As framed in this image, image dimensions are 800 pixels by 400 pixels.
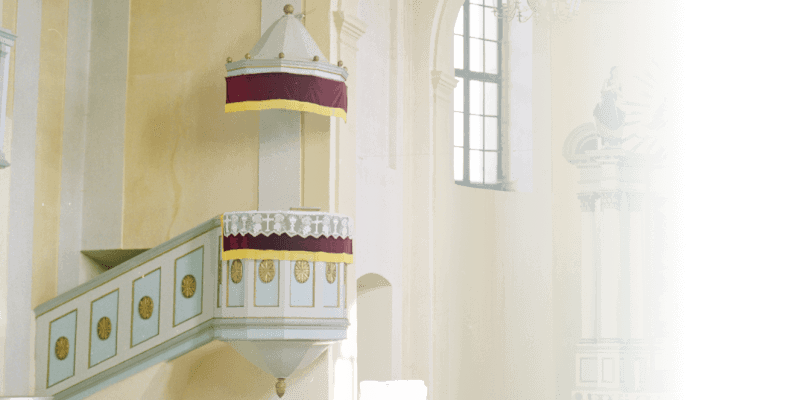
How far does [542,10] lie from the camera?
23.2 ft

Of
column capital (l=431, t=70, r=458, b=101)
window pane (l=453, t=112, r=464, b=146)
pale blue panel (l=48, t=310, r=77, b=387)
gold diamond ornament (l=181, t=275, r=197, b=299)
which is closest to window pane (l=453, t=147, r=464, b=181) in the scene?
window pane (l=453, t=112, r=464, b=146)

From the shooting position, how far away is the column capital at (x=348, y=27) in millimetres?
8672

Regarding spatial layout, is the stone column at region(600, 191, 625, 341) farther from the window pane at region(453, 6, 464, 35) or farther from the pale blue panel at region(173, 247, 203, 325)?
the pale blue panel at region(173, 247, 203, 325)

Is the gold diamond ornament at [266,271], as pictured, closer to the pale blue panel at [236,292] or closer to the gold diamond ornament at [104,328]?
the pale blue panel at [236,292]

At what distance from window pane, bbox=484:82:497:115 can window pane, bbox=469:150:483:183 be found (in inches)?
15.5

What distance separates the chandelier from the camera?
263 inches

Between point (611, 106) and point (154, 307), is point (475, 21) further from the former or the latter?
point (154, 307)

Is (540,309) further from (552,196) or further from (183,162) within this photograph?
(183,162)

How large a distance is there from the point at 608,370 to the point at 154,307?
3648 mm

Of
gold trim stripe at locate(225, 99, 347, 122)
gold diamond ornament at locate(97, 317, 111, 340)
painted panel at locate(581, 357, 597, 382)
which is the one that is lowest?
painted panel at locate(581, 357, 597, 382)

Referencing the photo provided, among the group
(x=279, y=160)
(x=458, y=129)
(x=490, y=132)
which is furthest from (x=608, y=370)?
(x=279, y=160)

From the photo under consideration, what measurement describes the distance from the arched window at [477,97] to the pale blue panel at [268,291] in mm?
1728

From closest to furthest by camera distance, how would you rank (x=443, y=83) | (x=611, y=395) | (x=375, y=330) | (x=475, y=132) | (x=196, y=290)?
(x=611, y=395) → (x=196, y=290) → (x=475, y=132) → (x=443, y=83) → (x=375, y=330)

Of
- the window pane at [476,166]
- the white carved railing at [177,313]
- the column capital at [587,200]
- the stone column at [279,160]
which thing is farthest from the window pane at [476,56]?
the column capital at [587,200]
